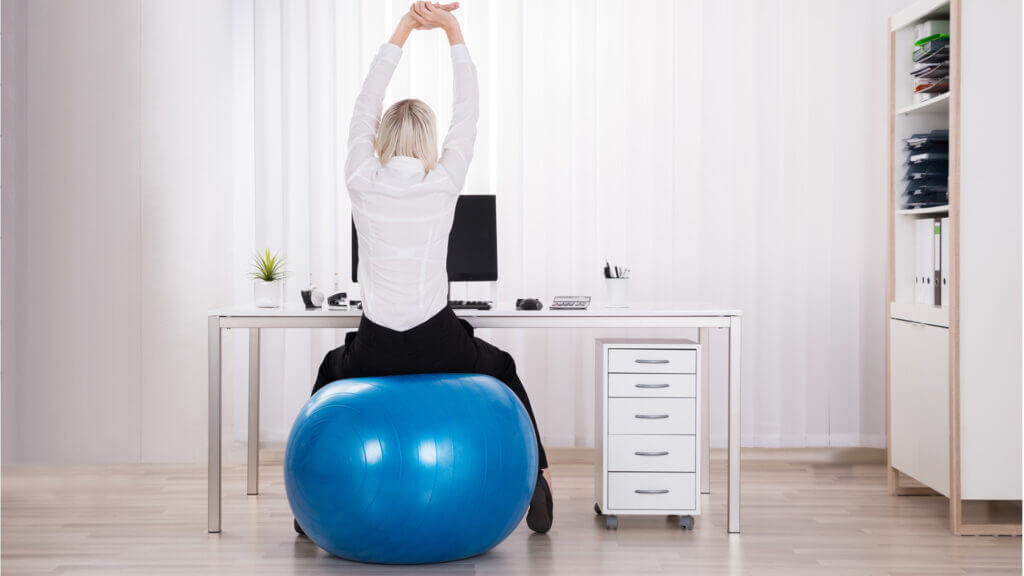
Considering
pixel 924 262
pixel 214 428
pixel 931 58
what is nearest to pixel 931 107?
pixel 931 58

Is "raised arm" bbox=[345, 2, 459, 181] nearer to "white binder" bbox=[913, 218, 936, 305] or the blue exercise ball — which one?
the blue exercise ball

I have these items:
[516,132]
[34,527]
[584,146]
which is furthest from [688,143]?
[34,527]

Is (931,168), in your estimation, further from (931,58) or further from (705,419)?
(705,419)

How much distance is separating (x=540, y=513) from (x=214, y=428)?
114 centimetres

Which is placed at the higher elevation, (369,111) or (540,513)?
(369,111)

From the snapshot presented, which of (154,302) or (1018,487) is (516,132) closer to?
(154,302)

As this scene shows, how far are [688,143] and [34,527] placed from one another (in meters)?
3.17

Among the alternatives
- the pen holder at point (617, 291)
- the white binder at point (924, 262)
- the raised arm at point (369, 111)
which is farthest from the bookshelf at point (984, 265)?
the raised arm at point (369, 111)

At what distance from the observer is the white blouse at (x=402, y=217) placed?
2.73m

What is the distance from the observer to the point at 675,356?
Answer: 3146 millimetres

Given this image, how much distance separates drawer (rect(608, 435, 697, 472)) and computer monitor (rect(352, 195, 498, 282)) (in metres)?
0.86

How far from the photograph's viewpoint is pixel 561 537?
3.07 meters

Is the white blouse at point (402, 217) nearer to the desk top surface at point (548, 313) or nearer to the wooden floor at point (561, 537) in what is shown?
the desk top surface at point (548, 313)

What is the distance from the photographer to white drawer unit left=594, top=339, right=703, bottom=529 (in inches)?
123
